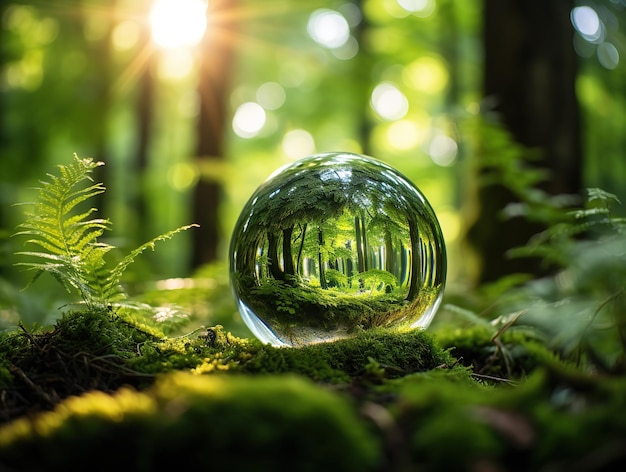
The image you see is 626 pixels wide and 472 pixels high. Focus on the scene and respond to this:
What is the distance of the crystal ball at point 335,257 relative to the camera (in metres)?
2.56

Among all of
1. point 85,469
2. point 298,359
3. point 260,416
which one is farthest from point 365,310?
point 85,469

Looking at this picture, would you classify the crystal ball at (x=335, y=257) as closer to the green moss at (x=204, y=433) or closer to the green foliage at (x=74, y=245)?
the green foliage at (x=74, y=245)

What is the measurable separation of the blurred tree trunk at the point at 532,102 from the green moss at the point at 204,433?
5.04 m

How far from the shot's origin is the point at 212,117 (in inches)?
407

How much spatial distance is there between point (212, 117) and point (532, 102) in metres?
6.17

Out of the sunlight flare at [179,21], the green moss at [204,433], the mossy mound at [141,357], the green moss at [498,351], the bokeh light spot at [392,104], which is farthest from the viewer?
the bokeh light spot at [392,104]

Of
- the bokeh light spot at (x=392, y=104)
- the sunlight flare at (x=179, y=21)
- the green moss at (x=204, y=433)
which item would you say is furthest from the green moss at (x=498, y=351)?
the bokeh light spot at (x=392, y=104)

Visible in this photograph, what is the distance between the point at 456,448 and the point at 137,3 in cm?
1664

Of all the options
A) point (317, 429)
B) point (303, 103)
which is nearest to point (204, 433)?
point (317, 429)

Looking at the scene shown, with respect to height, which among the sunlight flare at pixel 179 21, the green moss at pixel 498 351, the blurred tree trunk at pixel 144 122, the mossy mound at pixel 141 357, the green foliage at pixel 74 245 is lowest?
the green moss at pixel 498 351

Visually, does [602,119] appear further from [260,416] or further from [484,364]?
[260,416]

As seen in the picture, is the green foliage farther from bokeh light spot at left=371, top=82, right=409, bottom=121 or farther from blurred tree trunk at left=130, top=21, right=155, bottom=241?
bokeh light spot at left=371, top=82, right=409, bottom=121

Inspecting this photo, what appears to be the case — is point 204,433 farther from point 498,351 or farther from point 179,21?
point 179,21

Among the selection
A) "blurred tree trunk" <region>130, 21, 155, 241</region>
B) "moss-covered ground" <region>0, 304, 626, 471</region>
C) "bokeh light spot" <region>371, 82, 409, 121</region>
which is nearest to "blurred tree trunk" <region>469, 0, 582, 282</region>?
"moss-covered ground" <region>0, 304, 626, 471</region>
